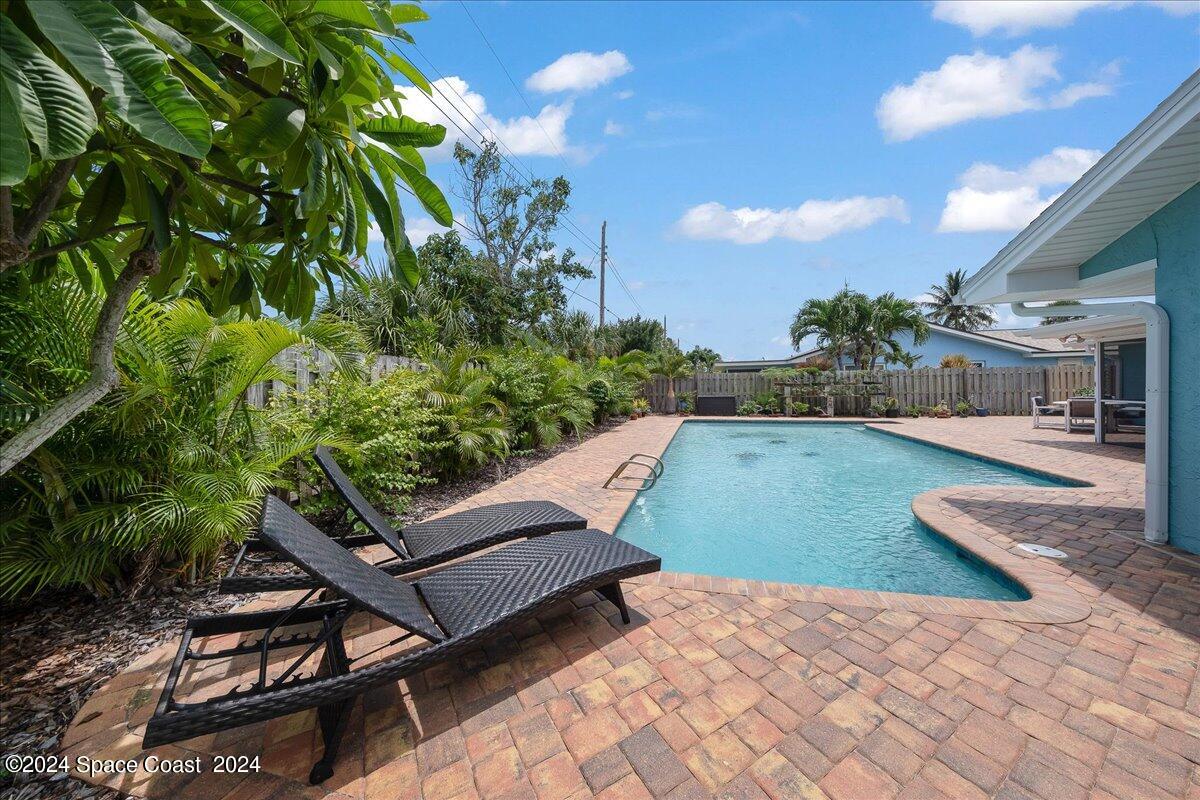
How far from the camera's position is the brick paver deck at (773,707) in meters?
1.72

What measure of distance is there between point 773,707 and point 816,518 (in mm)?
4560

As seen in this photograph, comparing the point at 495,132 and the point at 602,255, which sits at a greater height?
the point at 495,132

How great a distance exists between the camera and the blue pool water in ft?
14.2

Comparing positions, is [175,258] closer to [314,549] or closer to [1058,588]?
[314,549]

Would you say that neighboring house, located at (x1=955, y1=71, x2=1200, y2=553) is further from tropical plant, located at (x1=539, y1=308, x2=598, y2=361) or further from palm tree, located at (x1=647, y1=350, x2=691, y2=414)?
tropical plant, located at (x1=539, y1=308, x2=598, y2=361)

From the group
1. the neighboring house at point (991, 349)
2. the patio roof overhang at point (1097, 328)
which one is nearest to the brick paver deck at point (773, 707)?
the patio roof overhang at point (1097, 328)

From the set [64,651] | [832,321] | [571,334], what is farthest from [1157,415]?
[571,334]

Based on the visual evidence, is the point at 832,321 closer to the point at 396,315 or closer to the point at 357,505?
the point at 396,315

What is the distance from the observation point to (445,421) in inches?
256

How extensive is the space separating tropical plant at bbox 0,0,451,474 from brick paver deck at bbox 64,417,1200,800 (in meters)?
1.59

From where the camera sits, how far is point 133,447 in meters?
2.98

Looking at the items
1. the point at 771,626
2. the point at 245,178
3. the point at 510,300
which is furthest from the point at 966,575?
the point at 510,300

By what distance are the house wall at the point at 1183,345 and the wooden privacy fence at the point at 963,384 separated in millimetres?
14392

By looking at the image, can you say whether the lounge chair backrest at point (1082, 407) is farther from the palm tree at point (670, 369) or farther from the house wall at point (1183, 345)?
the palm tree at point (670, 369)
